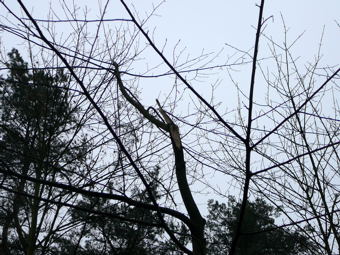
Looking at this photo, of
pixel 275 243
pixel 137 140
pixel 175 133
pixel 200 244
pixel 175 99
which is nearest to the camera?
pixel 200 244

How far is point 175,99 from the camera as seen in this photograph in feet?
13.3

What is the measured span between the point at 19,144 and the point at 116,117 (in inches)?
49.4

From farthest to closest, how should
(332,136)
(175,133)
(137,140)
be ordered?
(137,140) < (332,136) < (175,133)

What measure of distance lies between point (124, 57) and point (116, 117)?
843 mm

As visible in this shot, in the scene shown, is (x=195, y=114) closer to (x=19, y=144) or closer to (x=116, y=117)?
(x=116, y=117)

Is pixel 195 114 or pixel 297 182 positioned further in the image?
pixel 195 114

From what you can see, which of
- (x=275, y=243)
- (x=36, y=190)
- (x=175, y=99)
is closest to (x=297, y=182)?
(x=175, y=99)

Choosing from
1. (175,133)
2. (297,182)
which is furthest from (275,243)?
(175,133)

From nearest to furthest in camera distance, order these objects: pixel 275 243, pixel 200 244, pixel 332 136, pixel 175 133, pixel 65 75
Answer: pixel 200 244 < pixel 175 133 < pixel 332 136 < pixel 65 75 < pixel 275 243

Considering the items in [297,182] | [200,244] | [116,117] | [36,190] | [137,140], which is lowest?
[200,244]

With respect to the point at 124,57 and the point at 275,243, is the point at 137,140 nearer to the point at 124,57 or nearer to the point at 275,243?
the point at 124,57

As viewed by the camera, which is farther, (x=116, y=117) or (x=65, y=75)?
(x=65, y=75)

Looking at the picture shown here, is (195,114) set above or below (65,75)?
below

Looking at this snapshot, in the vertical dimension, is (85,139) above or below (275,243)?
below
